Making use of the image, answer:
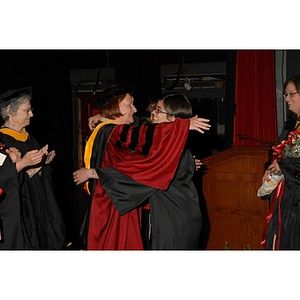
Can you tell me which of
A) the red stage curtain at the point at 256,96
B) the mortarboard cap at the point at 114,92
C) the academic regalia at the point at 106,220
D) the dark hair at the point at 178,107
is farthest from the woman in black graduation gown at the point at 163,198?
the red stage curtain at the point at 256,96

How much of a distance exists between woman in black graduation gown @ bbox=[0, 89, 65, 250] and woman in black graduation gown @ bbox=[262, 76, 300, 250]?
1.60 meters

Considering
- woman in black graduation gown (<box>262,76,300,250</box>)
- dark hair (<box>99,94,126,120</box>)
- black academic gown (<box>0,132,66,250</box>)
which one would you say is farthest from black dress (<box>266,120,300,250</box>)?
black academic gown (<box>0,132,66,250</box>)

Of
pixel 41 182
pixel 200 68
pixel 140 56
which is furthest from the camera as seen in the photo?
pixel 200 68

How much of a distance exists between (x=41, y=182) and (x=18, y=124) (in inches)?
20.8

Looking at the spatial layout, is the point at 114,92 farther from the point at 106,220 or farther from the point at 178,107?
the point at 106,220

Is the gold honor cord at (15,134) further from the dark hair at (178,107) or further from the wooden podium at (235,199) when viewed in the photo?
the wooden podium at (235,199)

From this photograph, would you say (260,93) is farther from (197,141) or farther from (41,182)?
(41,182)

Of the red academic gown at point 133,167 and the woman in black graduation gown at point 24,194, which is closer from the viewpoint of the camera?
the red academic gown at point 133,167

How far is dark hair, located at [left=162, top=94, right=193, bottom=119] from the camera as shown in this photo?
3.19 meters

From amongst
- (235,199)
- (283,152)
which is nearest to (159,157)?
(283,152)

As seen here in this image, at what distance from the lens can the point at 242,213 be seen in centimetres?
375

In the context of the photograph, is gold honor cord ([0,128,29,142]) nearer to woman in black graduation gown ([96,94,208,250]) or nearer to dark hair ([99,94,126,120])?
dark hair ([99,94,126,120])

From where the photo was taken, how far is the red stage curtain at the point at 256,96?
220 inches

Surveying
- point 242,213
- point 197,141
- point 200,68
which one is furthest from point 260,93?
point 200,68
